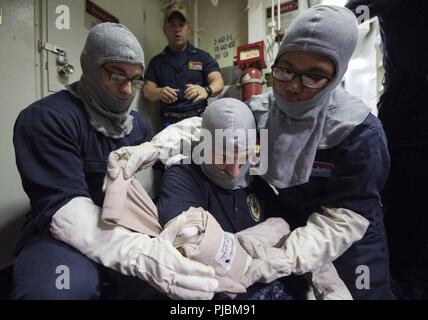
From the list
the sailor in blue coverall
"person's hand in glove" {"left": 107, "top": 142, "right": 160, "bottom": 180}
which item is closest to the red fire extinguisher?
Result: the sailor in blue coverall

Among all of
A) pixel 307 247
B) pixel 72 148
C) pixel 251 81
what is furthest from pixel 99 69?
pixel 251 81

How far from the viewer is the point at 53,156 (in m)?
0.72

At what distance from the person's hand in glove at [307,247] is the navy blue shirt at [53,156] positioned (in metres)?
0.48

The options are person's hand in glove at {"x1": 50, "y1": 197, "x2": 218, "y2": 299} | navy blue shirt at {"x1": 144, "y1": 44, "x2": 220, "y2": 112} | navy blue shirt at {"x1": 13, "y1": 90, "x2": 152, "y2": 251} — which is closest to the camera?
person's hand in glove at {"x1": 50, "y1": 197, "x2": 218, "y2": 299}

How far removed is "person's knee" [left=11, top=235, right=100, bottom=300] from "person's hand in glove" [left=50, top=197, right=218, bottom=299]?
0.11 feet

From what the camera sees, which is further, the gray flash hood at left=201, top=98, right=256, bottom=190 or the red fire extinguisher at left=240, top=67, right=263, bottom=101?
the red fire extinguisher at left=240, top=67, right=263, bottom=101

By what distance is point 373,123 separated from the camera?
743 mm

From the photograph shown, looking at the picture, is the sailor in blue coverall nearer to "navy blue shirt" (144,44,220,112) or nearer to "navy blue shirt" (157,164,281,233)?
"navy blue shirt" (157,164,281,233)

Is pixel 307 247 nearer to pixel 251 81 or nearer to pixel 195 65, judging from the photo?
pixel 251 81

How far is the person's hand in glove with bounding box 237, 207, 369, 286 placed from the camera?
659 mm

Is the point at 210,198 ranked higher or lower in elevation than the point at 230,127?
lower
